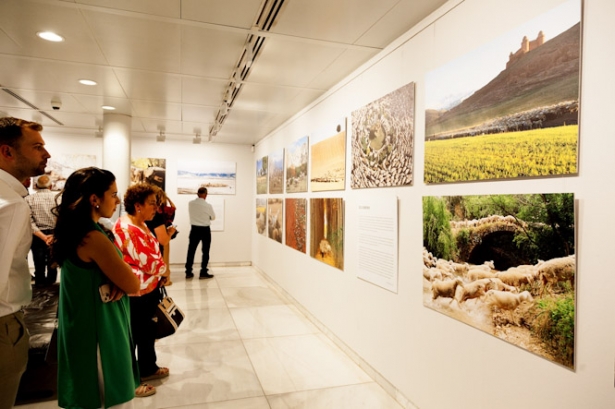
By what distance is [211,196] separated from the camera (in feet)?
31.7

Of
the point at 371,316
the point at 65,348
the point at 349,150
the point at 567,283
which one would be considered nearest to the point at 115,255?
the point at 65,348

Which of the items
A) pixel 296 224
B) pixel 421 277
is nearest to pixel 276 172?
pixel 296 224

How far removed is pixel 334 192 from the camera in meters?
4.59

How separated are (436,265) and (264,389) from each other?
1883 mm

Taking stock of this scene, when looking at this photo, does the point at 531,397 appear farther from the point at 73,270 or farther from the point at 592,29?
the point at 73,270

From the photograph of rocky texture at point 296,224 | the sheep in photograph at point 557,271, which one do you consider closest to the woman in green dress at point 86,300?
the sheep in photograph at point 557,271

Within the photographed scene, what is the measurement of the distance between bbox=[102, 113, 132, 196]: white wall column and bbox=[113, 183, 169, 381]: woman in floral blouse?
12.1 feet

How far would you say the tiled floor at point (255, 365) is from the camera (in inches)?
128

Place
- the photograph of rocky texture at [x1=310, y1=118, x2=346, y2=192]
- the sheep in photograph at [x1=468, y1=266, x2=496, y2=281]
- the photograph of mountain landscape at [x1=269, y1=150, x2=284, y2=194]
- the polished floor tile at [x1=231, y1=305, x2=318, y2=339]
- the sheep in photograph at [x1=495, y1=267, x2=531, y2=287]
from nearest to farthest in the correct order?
1. the sheep in photograph at [x1=495, y1=267, x2=531, y2=287]
2. the sheep in photograph at [x1=468, y1=266, x2=496, y2=281]
3. the photograph of rocky texture at [x1=310, y1=118, x2=346, y2=192]
4. the polished floor tile at [x1=231, y1=305, x2=318, y2=339]
5. the photograph of mountain landscape at [x1=269, y1=150, x2=284, y2=194]

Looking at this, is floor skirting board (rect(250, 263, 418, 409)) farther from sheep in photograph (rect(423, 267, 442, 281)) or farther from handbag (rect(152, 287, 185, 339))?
handbag (rect(152, 287, 185, 339))

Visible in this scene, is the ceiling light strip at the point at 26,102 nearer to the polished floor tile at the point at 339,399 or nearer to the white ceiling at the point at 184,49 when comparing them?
the white ceiling at the point at 184,49

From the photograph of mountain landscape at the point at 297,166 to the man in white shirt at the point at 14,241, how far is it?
402cm

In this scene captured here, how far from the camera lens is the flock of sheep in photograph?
1923mm

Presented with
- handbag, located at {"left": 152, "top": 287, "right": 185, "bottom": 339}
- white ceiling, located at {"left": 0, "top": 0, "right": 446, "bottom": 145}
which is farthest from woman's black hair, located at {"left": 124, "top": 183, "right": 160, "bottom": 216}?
white ceiling, located at {"left": 0, "top": 0, "right": 446, "bottom": 145}
